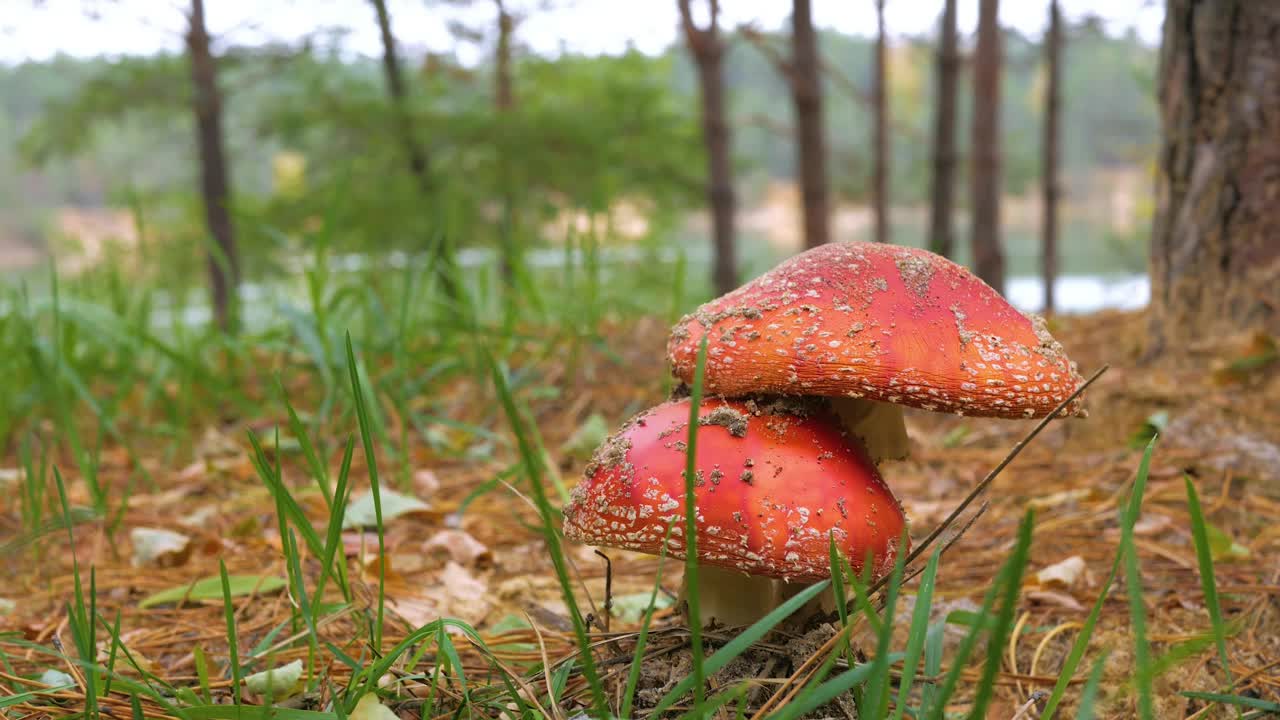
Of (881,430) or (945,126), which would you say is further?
(945,126)

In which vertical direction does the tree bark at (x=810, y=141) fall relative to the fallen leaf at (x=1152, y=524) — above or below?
above

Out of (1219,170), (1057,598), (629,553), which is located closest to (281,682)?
(629,553)

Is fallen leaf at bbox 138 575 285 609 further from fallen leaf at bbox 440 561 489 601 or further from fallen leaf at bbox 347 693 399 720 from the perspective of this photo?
fallen leaf at bbox 347 693 399 720

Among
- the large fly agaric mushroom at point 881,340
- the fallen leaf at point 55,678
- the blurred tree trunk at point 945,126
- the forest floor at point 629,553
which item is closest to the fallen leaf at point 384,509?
the forest floor at point 629,553

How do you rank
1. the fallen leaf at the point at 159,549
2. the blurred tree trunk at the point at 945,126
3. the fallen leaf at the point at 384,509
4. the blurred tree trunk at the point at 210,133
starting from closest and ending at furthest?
the fallen leaf at the point at 159,549 < the fallen leaf at the point at 384,509 < the blurred tree trunk at the point at 945,126 < the blurred tree trunk at the point at 210,133

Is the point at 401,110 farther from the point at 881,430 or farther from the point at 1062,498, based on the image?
the point at 881,430

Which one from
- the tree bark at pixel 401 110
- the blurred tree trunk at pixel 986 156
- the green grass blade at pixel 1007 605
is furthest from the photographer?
the tree bark at pixel 401 110

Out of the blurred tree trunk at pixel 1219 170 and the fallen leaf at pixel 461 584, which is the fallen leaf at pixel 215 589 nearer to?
the fallen leaf at pixel 461 584
